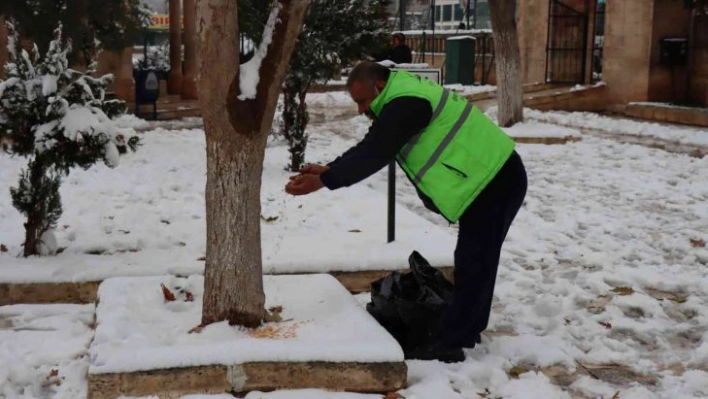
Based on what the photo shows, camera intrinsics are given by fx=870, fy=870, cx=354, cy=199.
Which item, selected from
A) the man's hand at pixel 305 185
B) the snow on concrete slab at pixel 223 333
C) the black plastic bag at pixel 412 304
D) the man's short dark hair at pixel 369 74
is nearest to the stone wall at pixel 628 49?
the black plastic bag at pixel 412 304

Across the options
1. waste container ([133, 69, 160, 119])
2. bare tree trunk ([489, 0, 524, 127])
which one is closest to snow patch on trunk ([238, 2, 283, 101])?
bare tree trunk ([489, 0, 524, 127])

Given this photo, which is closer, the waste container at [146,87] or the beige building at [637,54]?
the waste container at [146,87]

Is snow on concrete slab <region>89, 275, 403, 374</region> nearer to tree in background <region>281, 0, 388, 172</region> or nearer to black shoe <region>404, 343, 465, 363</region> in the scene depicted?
black shoe <region>404, 343, 465, 363</region>

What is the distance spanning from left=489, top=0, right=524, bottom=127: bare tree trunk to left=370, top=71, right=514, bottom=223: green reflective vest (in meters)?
11.2

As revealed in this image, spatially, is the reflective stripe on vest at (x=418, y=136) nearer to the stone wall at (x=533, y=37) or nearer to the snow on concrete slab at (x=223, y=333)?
the snow on concrete slab at (x=223, y=333)

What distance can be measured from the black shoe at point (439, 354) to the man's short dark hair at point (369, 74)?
58.0 inches

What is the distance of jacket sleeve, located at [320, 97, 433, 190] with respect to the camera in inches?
172

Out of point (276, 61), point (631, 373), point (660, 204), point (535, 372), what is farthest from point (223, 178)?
point (660, 204)

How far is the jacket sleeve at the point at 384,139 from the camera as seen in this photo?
4.36 meters

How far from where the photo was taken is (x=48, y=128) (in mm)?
6078

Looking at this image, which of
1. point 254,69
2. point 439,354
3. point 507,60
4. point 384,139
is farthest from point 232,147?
point 507,60

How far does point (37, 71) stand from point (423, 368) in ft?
12.0

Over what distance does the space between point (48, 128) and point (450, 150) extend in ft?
10.1

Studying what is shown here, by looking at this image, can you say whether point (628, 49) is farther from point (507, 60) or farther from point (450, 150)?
point (450, 150)
